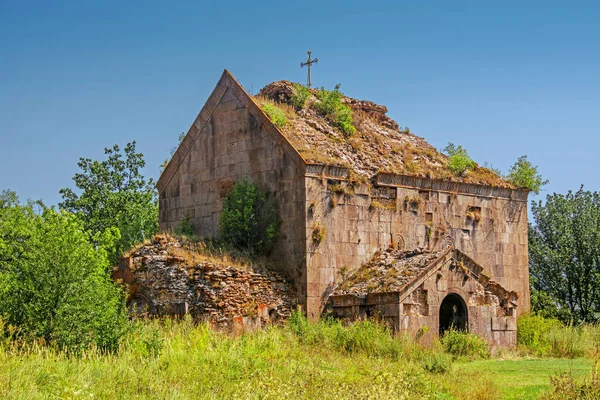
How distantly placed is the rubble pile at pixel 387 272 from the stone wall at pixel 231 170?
59.9 inches

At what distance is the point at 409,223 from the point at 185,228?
751 cm

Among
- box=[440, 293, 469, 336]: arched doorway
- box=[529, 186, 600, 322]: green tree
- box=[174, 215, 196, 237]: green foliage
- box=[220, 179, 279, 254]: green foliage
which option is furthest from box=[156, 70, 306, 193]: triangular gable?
box=[529, 186, 600, 322]: green tree

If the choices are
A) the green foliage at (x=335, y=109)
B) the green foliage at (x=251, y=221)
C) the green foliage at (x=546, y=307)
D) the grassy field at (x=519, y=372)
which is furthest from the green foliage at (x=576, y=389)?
the green foliage at (x=546, y=307)

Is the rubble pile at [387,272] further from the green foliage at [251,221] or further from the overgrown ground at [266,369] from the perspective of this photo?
the green foliage at [251,221]

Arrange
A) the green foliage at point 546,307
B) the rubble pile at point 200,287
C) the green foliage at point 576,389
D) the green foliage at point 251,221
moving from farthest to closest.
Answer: the green foliage at point 546,307
the green foliage at point 251,221
the rubble pile at point 200,287
the green foliage at point 576,389

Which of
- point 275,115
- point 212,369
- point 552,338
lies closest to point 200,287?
point 275,115

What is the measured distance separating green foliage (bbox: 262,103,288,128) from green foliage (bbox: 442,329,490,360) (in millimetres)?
8345

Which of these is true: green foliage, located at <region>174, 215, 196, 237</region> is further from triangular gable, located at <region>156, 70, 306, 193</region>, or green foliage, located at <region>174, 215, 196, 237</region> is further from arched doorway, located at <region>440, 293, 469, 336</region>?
arched doorway, located at <region>440, 293, 469, 336</region>

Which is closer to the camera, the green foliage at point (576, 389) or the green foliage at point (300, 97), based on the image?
the green foliage at point (576, 389)

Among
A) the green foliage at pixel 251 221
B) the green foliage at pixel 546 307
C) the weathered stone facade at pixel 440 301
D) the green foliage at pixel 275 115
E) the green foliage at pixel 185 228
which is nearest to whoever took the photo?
the weathered stone facade at pixel 440 301

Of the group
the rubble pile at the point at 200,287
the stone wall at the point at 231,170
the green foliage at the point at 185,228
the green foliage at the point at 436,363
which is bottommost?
the green foliage at the point at 436,363

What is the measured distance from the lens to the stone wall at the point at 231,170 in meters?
26.8

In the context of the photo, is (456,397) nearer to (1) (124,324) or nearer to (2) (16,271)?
(1) (124,324)

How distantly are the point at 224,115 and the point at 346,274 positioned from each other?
6.90m
